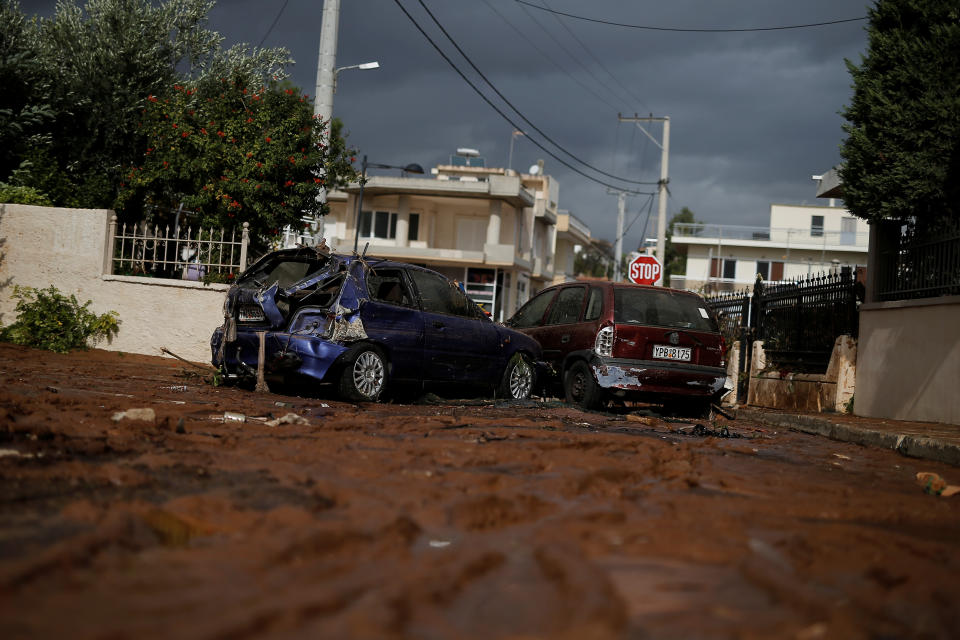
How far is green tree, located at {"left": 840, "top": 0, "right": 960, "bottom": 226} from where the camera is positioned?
11469mm

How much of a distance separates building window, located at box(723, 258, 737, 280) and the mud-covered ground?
177 feet

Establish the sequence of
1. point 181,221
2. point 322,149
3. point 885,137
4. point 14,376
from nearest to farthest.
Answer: point 14,376 < point 885,137 < point 322,149 < point 181,221

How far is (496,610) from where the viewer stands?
2947 millimetres

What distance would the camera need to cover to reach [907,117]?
11766 mm

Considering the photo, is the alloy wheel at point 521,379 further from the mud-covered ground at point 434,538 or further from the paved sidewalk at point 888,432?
the mud-covered ground at point 434,538

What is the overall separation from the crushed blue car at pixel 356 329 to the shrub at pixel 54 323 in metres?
6.13

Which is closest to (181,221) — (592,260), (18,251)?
(18,251)

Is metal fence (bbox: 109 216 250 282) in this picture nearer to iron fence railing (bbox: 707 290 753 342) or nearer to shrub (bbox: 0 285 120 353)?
shrub (bbox: 0 285 120 353)

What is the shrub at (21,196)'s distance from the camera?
16.8 m

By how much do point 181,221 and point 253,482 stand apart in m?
15.8

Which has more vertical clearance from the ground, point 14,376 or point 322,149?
point 322,149

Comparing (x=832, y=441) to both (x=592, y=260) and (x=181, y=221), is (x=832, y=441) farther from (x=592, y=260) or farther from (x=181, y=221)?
(x=592, y=260)

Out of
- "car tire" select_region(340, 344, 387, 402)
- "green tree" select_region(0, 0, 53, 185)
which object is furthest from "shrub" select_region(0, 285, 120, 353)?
"car tire" select_region(340, 344, 387, 402)

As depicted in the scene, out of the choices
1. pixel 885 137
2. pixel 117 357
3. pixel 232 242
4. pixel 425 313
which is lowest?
pixel 117 357
